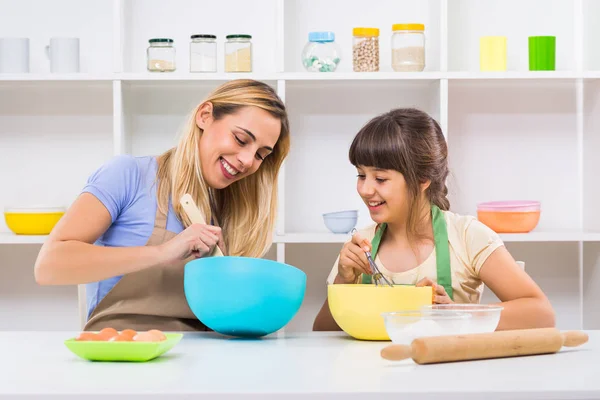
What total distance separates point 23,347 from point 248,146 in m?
0.72

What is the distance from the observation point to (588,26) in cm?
280

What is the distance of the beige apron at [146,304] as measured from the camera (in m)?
1.62

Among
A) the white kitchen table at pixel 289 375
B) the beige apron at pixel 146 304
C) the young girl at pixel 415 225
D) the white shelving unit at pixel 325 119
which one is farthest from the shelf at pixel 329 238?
the white kitchen table at pixel 289 375

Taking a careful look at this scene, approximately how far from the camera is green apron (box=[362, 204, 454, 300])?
5.87ft

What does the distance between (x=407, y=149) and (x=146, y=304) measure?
2.26 ft

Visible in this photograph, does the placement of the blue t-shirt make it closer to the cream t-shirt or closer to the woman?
the woman

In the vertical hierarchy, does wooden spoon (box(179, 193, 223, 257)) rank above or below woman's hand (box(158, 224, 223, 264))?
above

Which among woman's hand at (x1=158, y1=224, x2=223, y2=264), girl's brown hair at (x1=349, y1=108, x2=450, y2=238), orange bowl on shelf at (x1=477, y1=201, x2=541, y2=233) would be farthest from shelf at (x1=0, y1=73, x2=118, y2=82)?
orange bowl on shelf at (x1=477, y1=201, x2=541, y2=233)

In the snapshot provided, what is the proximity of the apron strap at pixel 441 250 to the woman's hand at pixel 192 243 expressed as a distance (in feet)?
1.82

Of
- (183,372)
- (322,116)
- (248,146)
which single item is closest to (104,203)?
(248,146)

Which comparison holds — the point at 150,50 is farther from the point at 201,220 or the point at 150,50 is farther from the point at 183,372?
the point at 183,372

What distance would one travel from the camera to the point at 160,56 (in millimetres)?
2596

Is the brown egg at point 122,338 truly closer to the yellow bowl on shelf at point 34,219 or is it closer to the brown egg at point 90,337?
the brown egg at point 90,337

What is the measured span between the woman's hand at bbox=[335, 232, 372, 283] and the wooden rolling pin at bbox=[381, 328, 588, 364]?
1.66 ft
